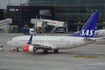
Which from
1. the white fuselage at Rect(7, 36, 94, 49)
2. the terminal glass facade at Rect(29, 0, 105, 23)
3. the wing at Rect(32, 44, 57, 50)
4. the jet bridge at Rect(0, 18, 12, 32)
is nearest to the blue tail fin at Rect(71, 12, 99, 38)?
the white fuselage at Rect(7, 36, 94, 49)

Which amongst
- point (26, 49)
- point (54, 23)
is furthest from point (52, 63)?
point (54, 23)

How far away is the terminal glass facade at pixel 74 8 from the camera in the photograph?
13238cm

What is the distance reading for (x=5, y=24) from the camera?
405 ft

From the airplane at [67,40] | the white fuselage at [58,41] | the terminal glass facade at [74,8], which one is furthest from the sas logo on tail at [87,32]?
the terminal glass facade at [74,8]

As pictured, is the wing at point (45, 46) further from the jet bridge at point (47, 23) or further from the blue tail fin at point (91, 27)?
the jet bridge at point (47, 23)

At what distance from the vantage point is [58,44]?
46.6m

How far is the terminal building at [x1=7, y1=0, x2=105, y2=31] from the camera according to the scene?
12862 centimetres

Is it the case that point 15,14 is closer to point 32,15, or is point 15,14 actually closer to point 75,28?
point 32,15

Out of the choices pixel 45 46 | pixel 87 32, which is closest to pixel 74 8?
pixel 87 32

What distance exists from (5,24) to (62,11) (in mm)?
28324

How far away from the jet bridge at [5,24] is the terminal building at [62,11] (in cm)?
400

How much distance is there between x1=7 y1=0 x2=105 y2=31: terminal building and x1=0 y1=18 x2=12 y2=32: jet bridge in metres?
4.00

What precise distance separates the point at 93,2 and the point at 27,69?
10450cm

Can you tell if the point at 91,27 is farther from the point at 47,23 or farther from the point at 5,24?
the point at 5,24
